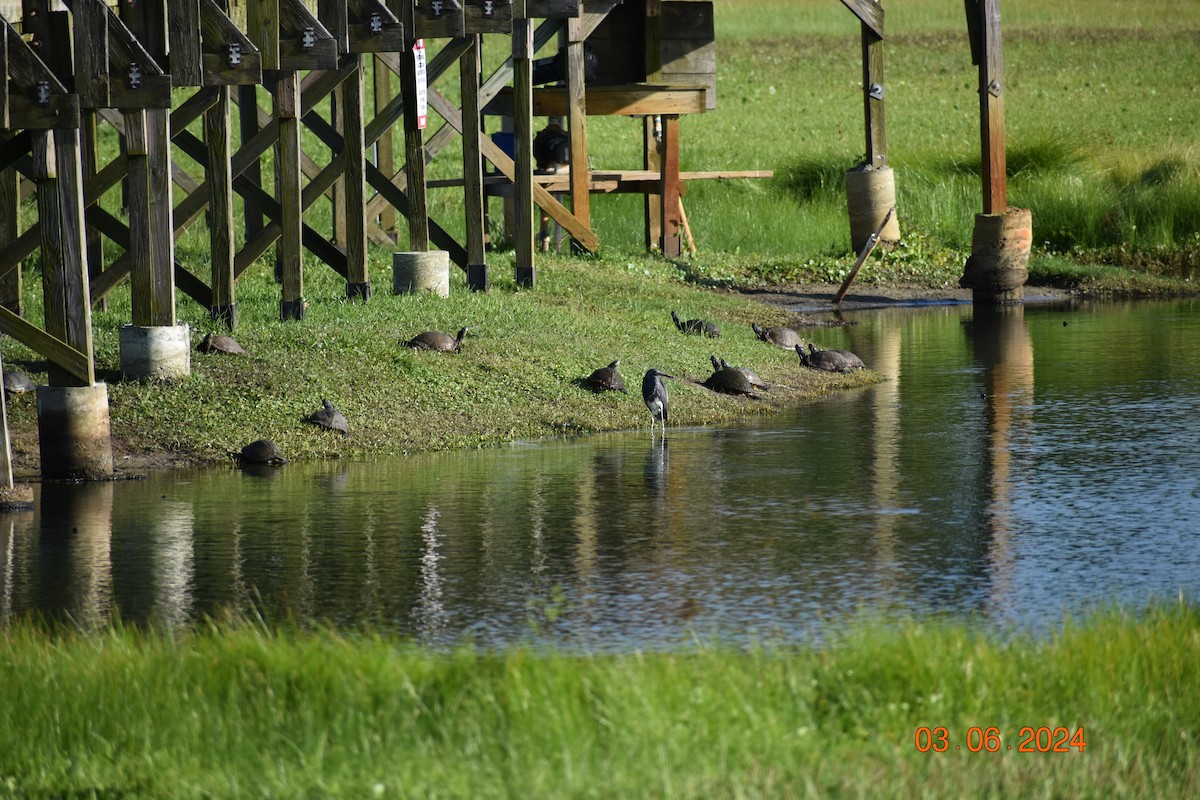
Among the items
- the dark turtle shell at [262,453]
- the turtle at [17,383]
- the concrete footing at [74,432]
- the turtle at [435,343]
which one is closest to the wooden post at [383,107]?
the turtle at [435,343]

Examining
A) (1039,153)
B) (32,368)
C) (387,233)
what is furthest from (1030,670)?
(1039,153)

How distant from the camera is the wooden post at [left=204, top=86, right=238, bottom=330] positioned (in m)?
14.2

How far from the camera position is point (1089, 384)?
14805mm

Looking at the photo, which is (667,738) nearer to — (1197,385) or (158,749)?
(158,749)

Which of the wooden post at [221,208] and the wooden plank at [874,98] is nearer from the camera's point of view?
the wooden post at [221,208]

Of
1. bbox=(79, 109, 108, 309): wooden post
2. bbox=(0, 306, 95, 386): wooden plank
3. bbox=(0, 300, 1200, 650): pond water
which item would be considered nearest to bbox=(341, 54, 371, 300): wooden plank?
bbox=(79, 109, 108, 309): wooden post

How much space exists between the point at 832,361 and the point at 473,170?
4.14m

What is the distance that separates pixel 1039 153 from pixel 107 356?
60.3 feet

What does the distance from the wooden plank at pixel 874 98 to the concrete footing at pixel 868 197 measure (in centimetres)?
17

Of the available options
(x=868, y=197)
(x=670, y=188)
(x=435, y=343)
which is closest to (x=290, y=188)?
(x=435, y=343)

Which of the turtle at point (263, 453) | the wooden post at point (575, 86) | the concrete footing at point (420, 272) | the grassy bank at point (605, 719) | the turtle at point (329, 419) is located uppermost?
the wooden post at point (575, 86)

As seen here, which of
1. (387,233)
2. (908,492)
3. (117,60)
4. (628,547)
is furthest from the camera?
(387,233)

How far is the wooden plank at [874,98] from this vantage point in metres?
21.9

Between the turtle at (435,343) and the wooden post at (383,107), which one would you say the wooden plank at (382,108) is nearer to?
the wooden post at (383,107)
